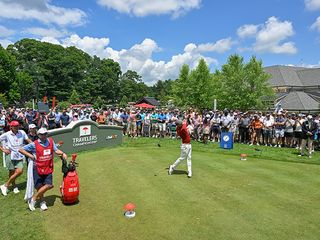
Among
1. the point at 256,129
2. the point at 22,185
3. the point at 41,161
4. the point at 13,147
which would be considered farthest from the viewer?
the point at 256,129

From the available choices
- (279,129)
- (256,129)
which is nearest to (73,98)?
(256,129)

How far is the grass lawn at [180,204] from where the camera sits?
6.59m

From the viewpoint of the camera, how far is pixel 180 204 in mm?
8203

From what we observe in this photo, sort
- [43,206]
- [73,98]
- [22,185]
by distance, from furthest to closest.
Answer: [73,98], [22,185], [43,206]

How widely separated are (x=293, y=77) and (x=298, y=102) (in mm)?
24105

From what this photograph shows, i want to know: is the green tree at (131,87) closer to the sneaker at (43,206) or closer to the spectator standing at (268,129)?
the spectator standing at (268,129)

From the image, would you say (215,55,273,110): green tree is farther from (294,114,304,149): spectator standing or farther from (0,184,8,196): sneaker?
(0,184,8,196): sneaker

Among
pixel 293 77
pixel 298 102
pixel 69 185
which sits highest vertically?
pixel 293 77

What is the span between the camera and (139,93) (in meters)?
114

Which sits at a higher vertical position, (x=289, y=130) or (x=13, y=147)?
(x=289, y=130)

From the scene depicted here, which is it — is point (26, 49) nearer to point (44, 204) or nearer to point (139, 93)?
point (139, 93)

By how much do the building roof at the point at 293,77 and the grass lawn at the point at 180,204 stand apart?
6970cm

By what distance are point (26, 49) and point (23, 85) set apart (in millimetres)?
18088

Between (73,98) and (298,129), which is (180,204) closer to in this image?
(298,129)
